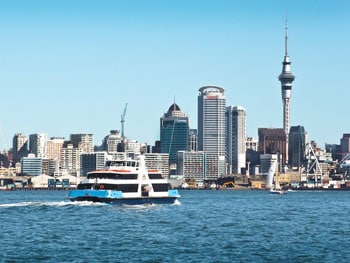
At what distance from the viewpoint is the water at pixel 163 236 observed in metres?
69.8

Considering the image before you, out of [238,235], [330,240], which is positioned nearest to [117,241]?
[238,235]

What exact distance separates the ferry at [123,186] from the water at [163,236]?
5.70m

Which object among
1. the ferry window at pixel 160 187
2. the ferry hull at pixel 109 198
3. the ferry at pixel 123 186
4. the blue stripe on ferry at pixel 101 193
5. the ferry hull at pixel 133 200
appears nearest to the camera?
the blue stripe on ferry at pixel 101 193

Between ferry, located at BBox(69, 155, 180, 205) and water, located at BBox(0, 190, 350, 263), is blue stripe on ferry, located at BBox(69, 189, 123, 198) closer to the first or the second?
ferry, located at BBox(69, 155, 180, 205)

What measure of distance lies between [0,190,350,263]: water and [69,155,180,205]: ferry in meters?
5.70

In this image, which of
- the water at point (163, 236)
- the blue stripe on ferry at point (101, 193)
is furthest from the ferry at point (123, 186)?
the water at point (163, 236)

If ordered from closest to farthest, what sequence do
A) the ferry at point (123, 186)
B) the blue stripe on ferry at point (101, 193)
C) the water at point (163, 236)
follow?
1. the water at point (163, 236)
2. the blue stripe on ferry at point (101, 193)
3. the ferry at point (123, 186)

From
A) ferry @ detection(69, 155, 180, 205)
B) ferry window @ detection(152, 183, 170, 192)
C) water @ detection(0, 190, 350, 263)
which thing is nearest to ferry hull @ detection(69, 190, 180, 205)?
ferry @ detection(69, 155, 180, 205)

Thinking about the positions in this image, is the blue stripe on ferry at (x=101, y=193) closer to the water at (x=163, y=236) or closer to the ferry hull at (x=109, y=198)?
the ferry hull at (x=109, y=198)

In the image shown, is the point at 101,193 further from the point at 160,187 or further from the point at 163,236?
the point at 163,236

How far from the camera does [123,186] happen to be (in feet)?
418

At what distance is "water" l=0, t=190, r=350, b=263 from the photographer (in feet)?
229

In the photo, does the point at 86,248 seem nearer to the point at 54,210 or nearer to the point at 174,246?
the point at 174,246

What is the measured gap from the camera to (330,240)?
271ft
